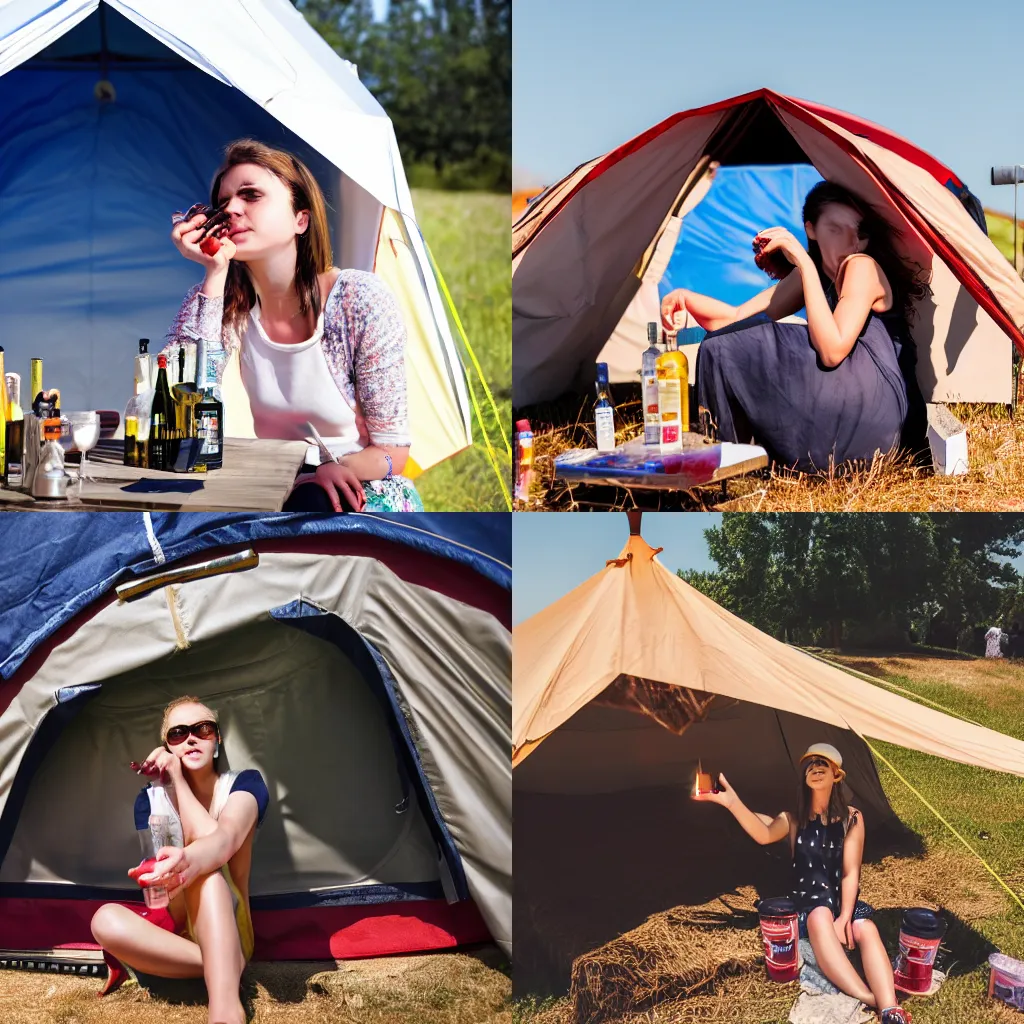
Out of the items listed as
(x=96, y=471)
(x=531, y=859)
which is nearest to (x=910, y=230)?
(x=531, y=859)

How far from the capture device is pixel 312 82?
279cm

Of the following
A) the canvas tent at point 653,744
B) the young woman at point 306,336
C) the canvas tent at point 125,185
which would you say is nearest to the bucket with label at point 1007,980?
the canvas tent at point 653,744

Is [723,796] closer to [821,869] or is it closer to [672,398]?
[821,869]

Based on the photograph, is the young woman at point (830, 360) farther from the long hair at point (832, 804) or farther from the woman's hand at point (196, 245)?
the woman's hand at point (196, 245)

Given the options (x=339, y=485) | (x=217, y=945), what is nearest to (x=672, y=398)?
(x=339, y=485)

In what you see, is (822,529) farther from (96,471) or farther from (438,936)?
(96,471)

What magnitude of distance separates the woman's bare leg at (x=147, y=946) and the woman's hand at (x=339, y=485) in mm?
1128

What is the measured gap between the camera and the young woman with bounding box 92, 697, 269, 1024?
9.36 feet

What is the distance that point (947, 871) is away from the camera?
118 inches

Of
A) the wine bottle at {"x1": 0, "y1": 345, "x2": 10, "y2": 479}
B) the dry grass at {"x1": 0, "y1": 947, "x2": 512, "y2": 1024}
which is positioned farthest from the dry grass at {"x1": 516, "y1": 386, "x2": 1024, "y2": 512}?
the wine bottle at {"x1": 0, "y1": 345, "x2": 10, "y2": 479}

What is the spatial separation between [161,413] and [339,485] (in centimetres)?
47

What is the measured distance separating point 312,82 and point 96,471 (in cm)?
106

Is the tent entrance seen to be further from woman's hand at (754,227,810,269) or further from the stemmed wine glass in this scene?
woman's hand at (754,227,810,269)

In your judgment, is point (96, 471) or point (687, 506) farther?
point (687, 506)
